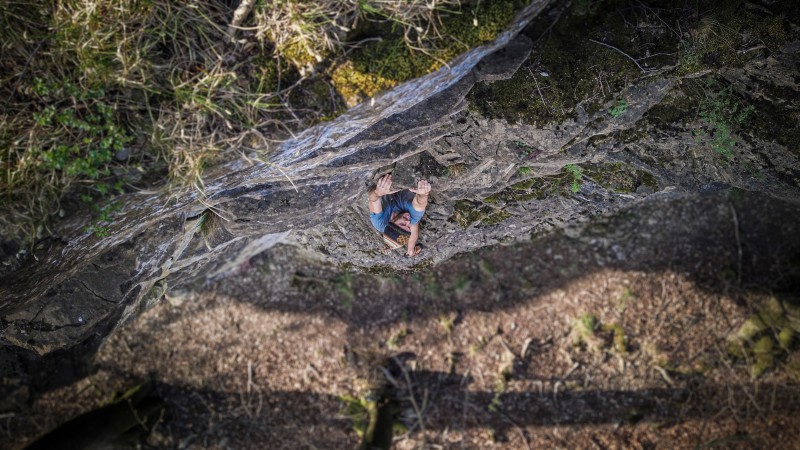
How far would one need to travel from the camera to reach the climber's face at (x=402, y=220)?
4859 mm

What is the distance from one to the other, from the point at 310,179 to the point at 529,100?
1.82 m

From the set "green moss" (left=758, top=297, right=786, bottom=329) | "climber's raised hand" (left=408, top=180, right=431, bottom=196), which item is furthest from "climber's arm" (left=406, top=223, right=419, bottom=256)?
"green moss" (left=758, top=297, right=786, bottom=329)

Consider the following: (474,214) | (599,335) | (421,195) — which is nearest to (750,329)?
(599,335)

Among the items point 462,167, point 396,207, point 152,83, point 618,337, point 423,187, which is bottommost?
point 618,337

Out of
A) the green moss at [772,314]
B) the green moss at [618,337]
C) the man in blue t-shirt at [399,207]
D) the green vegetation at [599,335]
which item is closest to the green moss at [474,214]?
the man in blue t-shirt at [399,207]

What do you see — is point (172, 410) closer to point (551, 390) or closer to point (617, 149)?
point (551, 390)

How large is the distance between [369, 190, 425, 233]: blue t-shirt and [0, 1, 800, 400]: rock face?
0.22m

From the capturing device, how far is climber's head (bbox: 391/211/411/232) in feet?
15.9

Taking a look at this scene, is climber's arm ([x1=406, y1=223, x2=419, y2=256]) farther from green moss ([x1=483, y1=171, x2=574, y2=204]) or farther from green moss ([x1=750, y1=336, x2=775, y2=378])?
green moss ([x1=750, y1=336, x2=775, y2=378])

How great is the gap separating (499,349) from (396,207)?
346cm

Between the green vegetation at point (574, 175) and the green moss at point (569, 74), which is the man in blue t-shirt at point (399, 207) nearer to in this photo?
the green moss at point (569, 74)

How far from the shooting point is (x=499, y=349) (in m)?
7.01

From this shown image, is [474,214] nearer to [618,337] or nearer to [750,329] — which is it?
[618,337]

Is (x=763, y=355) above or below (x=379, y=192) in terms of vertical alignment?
below
